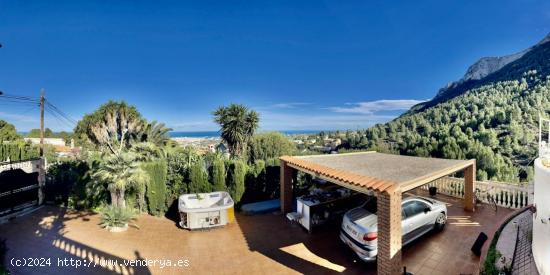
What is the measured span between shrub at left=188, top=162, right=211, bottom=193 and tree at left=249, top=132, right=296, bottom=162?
15.1 metres

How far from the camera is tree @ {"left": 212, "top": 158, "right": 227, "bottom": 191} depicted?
979 centimetres

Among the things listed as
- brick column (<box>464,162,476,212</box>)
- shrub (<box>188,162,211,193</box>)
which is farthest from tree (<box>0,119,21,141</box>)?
brick column (<box>464,162,476,212</box>)

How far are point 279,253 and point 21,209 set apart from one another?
1090 cm

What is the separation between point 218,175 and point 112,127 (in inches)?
280

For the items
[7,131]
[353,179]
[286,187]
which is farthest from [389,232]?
[7,131]

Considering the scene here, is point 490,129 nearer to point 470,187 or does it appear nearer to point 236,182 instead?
point 470,187

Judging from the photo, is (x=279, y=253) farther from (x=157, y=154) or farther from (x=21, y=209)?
(x=21, y=209)

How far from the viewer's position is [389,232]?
437cm

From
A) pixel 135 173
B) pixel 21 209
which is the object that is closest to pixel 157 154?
pixel 135 173

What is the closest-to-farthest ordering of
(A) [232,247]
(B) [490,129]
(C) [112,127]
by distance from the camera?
(A) [232,247] → (C) [112,127] → (B) [490,129]

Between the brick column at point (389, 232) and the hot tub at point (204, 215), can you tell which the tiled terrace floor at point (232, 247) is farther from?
the brick column at point (389, 232)

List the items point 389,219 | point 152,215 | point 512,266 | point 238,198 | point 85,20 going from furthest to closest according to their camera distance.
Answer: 1. point 85,20
2. point 238,198
3. point 152,215
4. point 389,219
5. point 512,266

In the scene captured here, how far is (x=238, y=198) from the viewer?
996 centimetres

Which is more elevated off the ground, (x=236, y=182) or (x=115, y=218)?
(x=236, y=182)
